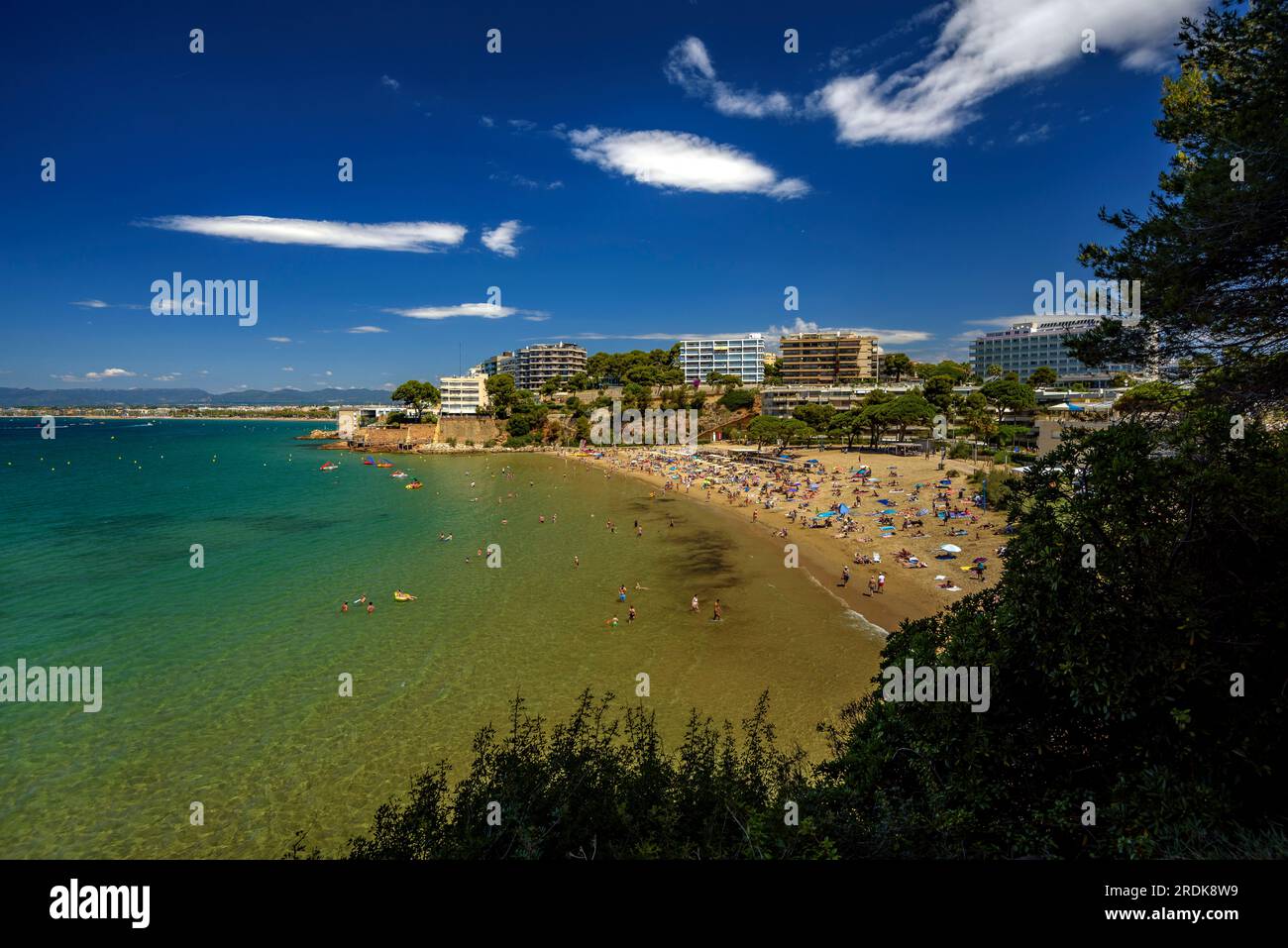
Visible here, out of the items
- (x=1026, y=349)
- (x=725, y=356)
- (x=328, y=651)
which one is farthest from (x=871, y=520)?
(x=725, y=356)

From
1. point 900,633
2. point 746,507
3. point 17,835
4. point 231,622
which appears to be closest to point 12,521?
point 231,622

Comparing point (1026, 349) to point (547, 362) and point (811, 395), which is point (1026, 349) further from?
point (547, 362)

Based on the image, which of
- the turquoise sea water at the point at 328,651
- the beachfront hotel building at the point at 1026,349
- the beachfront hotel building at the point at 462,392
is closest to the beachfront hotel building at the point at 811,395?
the beachfront hotel building at the point at 1026,349

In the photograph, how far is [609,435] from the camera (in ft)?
303

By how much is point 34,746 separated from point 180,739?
3.30 m

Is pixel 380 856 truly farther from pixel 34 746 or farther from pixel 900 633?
pixel 34 746

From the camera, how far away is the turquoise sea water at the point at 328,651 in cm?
1255

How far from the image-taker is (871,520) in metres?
35.2

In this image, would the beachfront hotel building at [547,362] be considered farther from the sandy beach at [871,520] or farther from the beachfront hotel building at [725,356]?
the sandy beach at [871,520]

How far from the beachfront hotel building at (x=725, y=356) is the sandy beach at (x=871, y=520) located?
78.2m

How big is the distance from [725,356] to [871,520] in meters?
109

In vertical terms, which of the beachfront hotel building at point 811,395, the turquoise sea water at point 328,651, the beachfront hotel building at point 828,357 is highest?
the beachfront hotel building at point 828,357

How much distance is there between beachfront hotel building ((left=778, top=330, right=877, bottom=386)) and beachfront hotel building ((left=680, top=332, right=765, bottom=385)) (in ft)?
81.2

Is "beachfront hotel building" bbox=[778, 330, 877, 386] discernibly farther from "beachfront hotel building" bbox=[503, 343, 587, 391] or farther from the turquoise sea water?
the turquoise sea water
